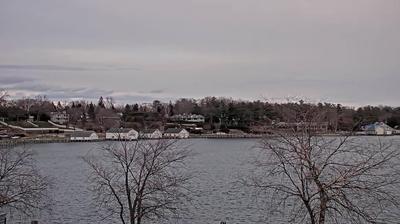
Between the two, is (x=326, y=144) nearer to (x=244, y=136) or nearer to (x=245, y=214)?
(x=245, y=214)

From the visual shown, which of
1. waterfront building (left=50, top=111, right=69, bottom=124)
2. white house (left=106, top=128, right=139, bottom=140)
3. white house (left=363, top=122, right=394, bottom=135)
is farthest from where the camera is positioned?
waterfront building (left=50, top=111, right=69, bottom=124)

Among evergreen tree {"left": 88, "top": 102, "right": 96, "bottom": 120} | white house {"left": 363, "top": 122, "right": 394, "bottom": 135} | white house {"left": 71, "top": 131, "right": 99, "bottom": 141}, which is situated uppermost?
evergreen tree {"left": 88, "top": 102, "right": 96, "bottom": 120}

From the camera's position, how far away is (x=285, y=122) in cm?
1712

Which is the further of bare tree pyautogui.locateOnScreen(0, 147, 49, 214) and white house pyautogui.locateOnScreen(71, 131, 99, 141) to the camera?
white house pyautogui.locateOnScreen(71, 131, 99, 141)

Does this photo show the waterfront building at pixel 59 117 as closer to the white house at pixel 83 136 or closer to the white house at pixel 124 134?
the white house at pixel 83 136

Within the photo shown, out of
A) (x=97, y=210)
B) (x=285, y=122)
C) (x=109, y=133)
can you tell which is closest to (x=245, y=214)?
(x=97, y=210)

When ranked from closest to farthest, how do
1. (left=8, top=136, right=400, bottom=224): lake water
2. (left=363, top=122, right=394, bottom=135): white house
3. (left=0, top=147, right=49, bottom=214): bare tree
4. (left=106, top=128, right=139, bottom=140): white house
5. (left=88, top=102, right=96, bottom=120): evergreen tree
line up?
(left=0, top=147, right=49, bottom=214): bare tree → (left=106, top=128, right=139, bottom=140): white house → (left=8, top=136, right=400, bottom=224): lake water → (left=363, top=122, right=394, bottom=135): white house → (left=88, top=102, right=96, bottom=120): evergreen tree

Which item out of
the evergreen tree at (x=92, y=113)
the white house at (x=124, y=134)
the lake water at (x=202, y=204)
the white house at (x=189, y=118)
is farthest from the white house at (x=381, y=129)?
the lake water at (x=202, y=204)

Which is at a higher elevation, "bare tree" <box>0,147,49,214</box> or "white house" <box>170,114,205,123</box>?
"white house" <box>170,114,205,123</box>

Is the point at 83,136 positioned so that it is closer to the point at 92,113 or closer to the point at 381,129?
the point at 92,113

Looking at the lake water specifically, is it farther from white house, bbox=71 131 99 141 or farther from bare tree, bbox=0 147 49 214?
white house, bbox=71 131 99 141

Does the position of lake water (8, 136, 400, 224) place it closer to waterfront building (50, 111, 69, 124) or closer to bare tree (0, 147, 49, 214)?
bare tree (0, 147, 49, 214)

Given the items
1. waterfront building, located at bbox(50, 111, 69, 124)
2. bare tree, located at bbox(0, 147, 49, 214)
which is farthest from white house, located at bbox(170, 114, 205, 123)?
bare tree, located at bbox(0, 147, 49, 214)

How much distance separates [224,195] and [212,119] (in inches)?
5626
